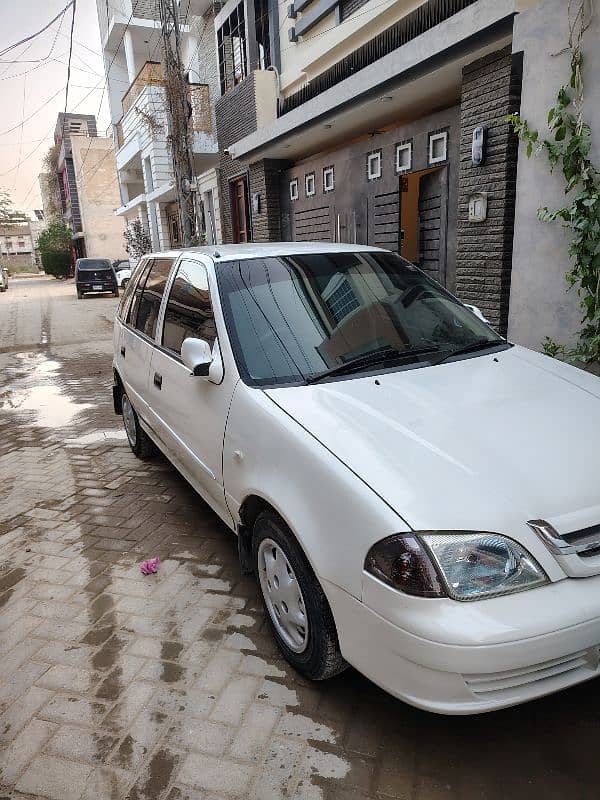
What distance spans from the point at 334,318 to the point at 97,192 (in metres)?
42.6

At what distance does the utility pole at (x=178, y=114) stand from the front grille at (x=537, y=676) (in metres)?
Answer: 9.63

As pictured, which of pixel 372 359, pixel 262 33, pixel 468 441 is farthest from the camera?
pixel 262 33

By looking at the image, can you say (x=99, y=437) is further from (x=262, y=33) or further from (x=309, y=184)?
(x=262, y=33)

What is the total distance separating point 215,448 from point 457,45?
16.8 ft

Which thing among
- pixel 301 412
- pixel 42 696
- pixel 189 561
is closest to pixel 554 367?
pixel 301 412

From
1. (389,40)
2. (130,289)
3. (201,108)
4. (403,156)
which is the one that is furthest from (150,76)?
(130,289)

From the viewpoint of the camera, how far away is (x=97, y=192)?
40094 millimetres

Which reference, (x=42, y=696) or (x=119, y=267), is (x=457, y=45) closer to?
(x=42, y=696)

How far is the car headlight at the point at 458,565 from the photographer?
170cm

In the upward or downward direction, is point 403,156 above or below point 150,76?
below

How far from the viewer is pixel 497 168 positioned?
18.9 ft

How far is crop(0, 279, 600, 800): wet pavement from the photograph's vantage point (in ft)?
6.32

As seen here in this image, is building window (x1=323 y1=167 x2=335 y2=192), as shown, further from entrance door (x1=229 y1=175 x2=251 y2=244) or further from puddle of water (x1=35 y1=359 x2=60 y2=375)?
puddle of water (x1=35 y1=359 x2=60 y2=375)

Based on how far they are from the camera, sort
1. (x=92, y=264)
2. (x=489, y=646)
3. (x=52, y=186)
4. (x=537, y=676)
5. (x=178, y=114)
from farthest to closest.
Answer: (x=52, y=186) → (x=92, y=264) → (x=178, y=114) → (x=537, y=676) → (x=489, y=646)
